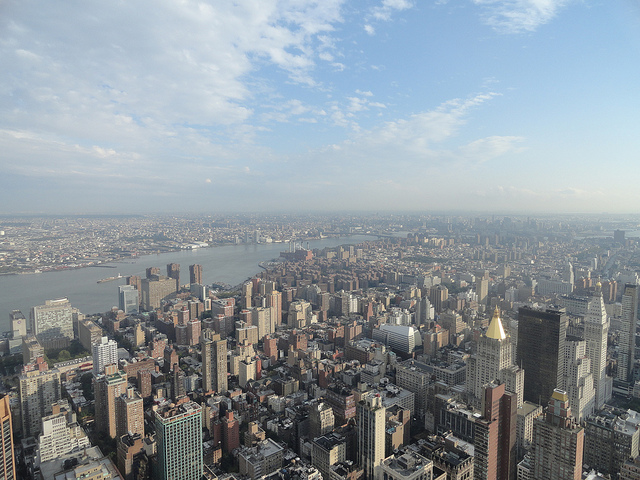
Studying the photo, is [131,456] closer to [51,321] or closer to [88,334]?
[88,334]

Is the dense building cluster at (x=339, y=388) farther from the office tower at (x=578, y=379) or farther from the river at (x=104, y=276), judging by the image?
the river at (x=104, y=276)

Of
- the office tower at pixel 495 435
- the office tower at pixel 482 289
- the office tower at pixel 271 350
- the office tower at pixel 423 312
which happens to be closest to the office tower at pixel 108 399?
the office tower at pixel 271 350

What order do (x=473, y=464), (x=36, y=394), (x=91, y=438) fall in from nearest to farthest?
(x=473, y=464), (x=91, y=438), (x=36, y=394)

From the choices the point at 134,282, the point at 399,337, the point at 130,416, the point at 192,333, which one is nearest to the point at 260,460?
the point at 130,416

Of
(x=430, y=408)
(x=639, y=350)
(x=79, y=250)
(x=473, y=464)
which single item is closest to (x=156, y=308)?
(x=79, y=250)

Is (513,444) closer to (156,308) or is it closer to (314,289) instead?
(314,289)

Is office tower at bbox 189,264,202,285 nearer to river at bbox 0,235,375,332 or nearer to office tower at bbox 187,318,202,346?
river at bbox 0,235,375,332
